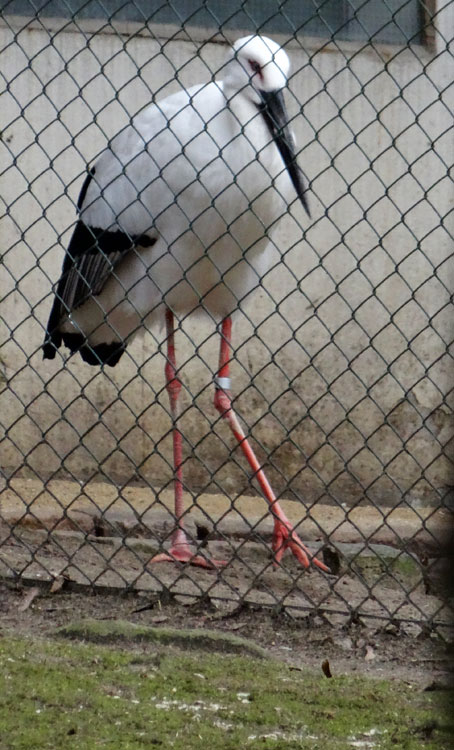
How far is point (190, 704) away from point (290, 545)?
4.83ft

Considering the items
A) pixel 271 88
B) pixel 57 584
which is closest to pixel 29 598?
pixel 57 584

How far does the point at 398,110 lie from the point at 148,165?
1614 millimetres

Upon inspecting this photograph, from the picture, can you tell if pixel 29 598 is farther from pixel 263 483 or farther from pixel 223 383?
pixel 223 383

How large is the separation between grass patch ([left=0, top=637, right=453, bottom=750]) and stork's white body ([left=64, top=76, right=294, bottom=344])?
1.33 m

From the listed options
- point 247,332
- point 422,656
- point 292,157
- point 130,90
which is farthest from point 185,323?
point 422,656

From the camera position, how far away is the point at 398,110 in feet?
17.9

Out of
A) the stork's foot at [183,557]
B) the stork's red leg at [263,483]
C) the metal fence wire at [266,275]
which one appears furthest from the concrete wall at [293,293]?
the stork's foot at [183,557]

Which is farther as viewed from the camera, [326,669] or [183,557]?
[183,557]

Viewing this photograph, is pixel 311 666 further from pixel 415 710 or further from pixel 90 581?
pixel 90 581

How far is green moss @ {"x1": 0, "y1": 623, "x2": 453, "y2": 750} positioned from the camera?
101 inches

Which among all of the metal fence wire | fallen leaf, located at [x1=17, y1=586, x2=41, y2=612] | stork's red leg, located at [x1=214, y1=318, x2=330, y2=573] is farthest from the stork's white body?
fallen leaf, located at [x1=17, y1=586, x2=41, y2=612]

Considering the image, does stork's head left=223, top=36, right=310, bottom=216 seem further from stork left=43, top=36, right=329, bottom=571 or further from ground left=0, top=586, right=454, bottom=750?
ground left=0, top=586, right=454, bottom=750

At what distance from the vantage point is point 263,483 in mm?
4340

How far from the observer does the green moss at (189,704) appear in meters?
2.57
